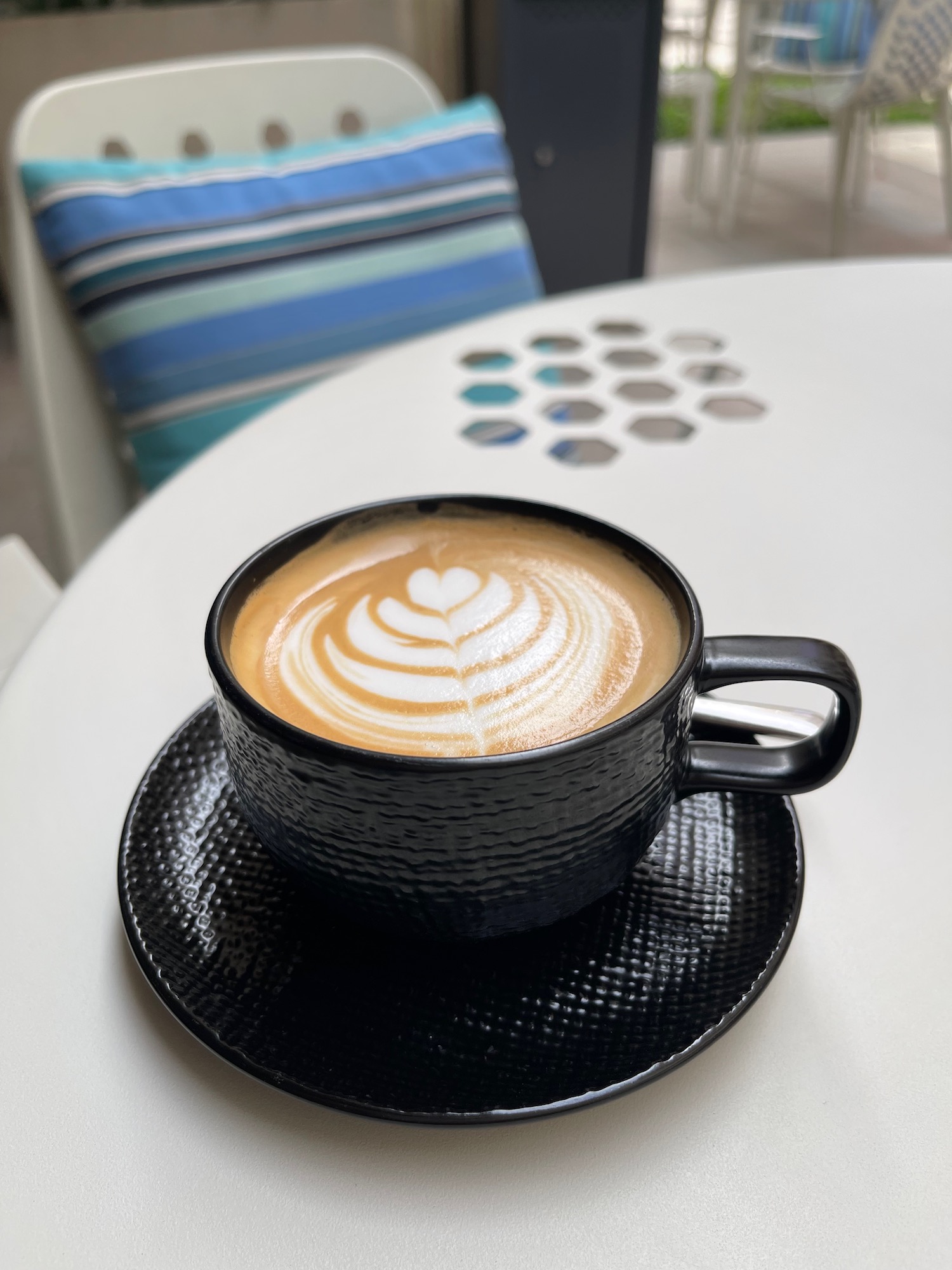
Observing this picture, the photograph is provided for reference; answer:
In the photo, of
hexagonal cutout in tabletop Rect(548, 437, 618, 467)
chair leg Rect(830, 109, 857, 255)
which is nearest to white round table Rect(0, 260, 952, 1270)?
hexagonal cutout in tabletop Rect(548, 437, 618, 467)

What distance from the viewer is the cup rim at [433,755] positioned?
0.25m

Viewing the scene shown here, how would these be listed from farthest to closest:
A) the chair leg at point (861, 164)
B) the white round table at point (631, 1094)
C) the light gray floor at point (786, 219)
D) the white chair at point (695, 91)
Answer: the chair leg at point (861, 164), the white chair at point (695, 91), the light gray floor at point (786, 219), the white round table at point (631, 1094)

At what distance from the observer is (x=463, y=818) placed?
0.25 m

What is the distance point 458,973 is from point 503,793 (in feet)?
0.22

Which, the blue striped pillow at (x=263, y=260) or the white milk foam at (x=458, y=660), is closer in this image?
the white milk foam at (x=458, y=660)

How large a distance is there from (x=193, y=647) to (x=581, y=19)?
1948mm

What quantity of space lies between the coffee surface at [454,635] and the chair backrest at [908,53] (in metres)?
2.57

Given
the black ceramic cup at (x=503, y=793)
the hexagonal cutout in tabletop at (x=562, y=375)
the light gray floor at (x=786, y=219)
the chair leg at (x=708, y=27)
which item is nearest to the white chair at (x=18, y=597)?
the hexagonal cutout in tabletop at (x=562, y=375)

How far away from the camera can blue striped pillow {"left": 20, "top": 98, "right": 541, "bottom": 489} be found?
2.64ft

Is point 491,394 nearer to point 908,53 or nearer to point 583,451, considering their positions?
point 583,451

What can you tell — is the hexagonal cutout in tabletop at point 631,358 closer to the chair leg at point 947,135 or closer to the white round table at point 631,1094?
the white round table at point 631,1094

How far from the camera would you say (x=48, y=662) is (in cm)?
43

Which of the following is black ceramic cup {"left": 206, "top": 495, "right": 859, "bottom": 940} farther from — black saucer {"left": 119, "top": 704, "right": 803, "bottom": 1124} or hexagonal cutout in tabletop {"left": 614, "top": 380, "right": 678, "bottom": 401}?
hexagonal cutout in tabletop {"left": 614, "top": 380, "right": 678, "bottom": 401}

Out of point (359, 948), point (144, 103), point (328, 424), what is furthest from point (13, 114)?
point (359, 948)
